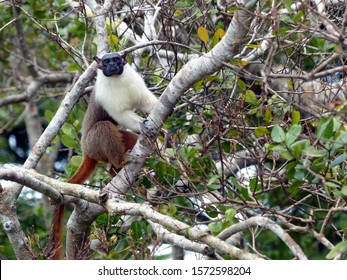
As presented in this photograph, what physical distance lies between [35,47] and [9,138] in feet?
7.35

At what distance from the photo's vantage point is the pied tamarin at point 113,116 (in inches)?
261

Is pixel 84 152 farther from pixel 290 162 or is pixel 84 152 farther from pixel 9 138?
pixel 9 138

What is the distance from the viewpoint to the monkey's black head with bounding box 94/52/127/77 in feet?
20.6

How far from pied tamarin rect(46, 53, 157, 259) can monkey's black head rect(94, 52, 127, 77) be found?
0.05 metres

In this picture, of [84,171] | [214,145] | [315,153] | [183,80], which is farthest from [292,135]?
[84,171]

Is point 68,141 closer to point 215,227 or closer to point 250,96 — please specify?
point 250,96

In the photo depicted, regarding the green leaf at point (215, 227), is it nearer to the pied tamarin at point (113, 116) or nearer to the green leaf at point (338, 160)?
the green leaf at point (338, 160)

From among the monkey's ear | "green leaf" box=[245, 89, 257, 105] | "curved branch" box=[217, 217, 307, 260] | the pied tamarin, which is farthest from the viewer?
the pied tamarin

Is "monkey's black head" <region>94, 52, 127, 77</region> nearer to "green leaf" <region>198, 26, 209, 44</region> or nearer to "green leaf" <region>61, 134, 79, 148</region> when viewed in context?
"green leaf" <region>61, 134, 79, 148</region>

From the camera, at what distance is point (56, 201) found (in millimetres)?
5520

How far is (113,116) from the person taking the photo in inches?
266

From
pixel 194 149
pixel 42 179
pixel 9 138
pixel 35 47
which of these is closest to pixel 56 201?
pixel 42 179

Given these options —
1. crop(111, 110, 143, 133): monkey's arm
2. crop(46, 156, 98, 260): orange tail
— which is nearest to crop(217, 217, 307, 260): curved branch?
crop(46, 156, 98, 260): orange tail

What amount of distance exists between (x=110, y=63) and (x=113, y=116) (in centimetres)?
66
